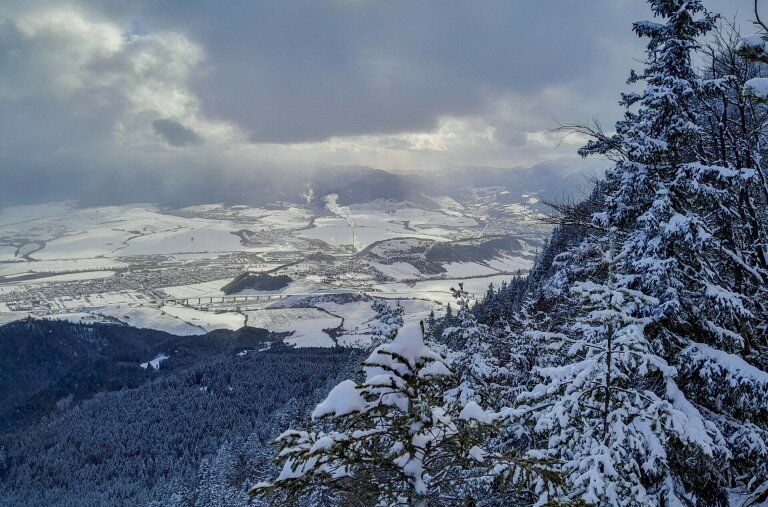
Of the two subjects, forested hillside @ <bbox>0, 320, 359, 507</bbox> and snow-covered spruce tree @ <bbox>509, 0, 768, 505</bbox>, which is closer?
snow-covered spruce tree @ <bbox>509, 0, 768, 505</bbox>

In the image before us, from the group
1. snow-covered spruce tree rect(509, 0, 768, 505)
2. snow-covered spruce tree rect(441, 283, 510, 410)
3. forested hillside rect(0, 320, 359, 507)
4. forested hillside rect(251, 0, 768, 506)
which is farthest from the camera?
forested hillside rect(0, 320, 359, 507)

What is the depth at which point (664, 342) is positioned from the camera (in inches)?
356

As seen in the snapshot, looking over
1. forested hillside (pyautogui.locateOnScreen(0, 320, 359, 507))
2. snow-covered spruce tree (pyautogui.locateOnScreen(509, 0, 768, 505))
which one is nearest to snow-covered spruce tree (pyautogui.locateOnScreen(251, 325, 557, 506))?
snow-covered spruce tree (pyautogui.locateOnScreen(509, 0, 768, 505))

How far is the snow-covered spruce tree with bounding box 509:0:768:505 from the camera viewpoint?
738cm

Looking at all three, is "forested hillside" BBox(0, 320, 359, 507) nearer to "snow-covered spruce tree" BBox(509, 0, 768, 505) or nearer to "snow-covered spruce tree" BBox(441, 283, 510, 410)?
"snow-covered spruce tree" BBox(441, 283, 510, 410)

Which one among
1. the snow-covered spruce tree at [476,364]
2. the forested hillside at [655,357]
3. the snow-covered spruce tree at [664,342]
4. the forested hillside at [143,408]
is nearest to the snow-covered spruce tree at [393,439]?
the forested hillside at [655,357]

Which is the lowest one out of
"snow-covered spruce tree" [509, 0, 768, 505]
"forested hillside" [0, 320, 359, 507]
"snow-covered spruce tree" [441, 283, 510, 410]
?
"forested hillside" [0, 320, 359, 507]

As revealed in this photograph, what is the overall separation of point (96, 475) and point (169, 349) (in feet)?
188

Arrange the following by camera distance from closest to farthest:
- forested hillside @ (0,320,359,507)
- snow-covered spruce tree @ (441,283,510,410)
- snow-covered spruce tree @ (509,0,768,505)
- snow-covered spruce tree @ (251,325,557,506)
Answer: snow-covered spruce tree @ (251,325,557,506) < snow-covered spruce tree @ (509,0,768,505) < snow-covered spruce tree @ (441,283,510,410) < forested hillside @ (0,320,359,507)

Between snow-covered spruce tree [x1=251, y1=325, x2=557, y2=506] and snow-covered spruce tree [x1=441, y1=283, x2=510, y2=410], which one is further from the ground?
snow-covered spruce tree [x1=251, y1=325, x2=557, y2=506]

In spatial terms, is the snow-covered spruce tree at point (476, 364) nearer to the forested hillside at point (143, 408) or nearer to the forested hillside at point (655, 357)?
the forested hillside at point (655, 357)

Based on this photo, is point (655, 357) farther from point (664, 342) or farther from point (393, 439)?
point (393, 439)

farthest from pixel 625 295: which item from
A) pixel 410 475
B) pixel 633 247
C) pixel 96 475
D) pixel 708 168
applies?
pixel 96 475

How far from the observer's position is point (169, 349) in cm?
11944
